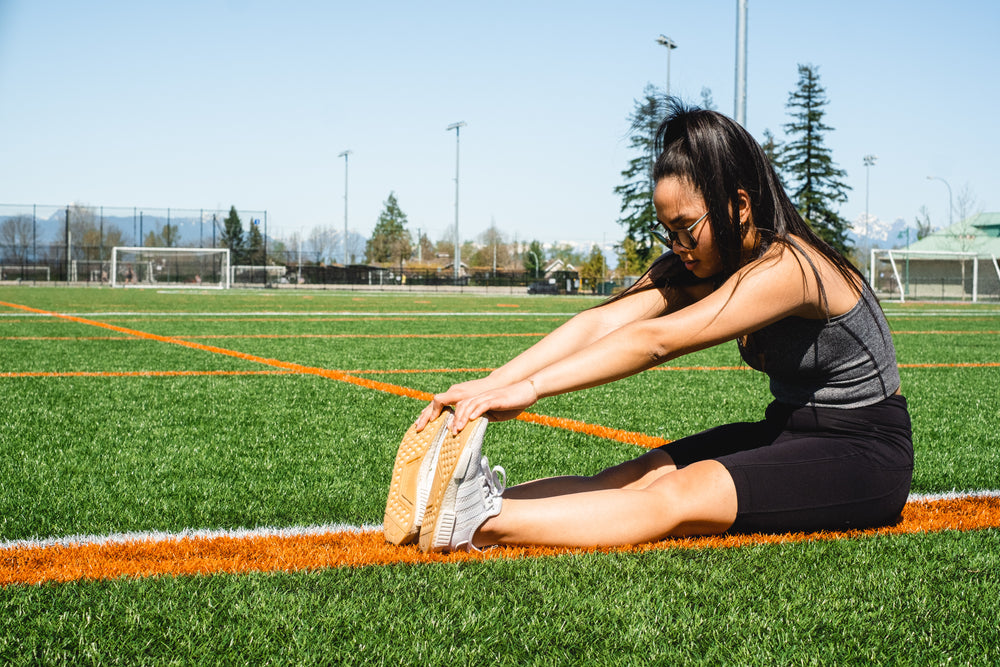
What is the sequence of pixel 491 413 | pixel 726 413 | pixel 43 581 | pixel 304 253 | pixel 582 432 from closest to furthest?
pixel 43 581, pixel 491 413, pixel 582 432, pixel 726 413, pixel 304 253

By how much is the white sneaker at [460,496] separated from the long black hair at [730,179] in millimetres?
814

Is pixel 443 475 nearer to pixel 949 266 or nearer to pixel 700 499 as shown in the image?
pixel 700 499

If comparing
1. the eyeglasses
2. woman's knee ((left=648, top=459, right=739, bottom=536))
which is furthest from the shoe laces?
the eyeglasses

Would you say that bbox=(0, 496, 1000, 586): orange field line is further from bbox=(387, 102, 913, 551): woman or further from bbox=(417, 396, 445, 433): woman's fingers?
bbox=(417, 396, 445, 433): woman's fingers

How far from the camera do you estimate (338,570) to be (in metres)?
2.11

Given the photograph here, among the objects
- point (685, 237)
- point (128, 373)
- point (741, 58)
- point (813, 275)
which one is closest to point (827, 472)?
point (813, 275)

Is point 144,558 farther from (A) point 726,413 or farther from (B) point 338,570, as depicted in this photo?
(A) point 726,413

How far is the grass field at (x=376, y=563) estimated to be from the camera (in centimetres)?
169

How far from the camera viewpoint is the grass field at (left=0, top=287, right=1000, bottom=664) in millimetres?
1687

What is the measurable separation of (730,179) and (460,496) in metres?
1.04

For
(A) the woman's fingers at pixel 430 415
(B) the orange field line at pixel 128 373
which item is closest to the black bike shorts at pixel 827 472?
(A) the woman's fingers at pixel 430 415

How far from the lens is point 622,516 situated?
90.0 inches

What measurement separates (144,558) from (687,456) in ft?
5.06

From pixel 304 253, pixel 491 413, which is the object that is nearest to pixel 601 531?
pixel 491 413
